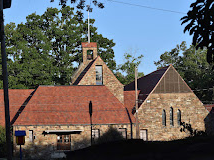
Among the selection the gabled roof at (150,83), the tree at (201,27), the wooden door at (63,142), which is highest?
the tree at (201,27)

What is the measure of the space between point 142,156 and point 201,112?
3448 centimetres

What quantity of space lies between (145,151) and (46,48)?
5124 centimetres

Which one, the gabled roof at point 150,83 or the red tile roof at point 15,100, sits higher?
the gabled roof at point 150,83

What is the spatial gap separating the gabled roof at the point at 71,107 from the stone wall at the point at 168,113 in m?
3.43

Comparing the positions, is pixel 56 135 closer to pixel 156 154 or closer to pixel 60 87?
pixel 60 87

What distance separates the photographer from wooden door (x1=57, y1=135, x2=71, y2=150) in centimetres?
3688

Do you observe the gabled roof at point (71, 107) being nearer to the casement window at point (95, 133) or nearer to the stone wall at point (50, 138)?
the stone wall at point (50, 138)

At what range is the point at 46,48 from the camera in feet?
199

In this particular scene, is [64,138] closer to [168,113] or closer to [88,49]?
[168,113]

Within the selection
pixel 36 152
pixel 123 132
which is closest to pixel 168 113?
pixel 123 132

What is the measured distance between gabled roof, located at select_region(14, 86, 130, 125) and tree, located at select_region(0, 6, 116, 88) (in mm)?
17261

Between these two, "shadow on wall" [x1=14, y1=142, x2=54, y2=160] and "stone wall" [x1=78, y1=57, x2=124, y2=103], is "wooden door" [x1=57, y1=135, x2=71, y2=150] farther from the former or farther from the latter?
"stone wall" [x1=78, y1=57, x2=124, y2=103]

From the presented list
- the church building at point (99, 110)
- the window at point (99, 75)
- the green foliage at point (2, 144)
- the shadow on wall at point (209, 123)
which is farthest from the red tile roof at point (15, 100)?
the shadow on wall at point (209, 123)

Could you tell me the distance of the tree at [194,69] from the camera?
223 feet
